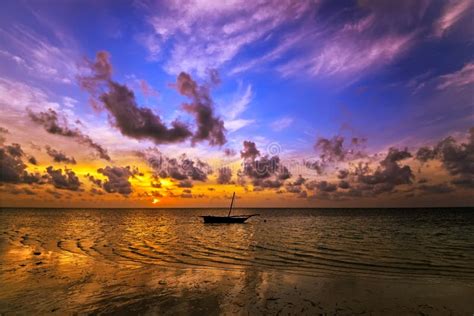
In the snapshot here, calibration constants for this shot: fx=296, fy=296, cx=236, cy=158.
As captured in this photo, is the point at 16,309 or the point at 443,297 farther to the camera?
the point at 443,297

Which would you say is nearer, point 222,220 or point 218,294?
point 218,294

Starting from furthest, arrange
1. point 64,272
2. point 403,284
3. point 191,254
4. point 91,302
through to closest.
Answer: point 191,254, point 64,272, point 403,284, point 91,302

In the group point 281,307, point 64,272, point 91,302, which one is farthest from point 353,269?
point 64,272

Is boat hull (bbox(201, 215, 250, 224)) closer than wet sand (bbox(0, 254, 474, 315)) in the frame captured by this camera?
No

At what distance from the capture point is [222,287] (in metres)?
15.2

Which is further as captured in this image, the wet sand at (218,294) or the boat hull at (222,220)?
the boat hull at (222,220)

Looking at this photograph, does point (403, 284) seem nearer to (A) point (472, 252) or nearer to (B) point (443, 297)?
(B) point (443, 297)

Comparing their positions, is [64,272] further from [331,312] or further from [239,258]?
[331,312]

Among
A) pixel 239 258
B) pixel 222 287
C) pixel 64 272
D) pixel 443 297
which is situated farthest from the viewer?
pixel 239 258

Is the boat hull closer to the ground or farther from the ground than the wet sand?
farther from the ground

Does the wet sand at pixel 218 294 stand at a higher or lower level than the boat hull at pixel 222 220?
lower

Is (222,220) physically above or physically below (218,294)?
above

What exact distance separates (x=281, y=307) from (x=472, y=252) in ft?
94.2

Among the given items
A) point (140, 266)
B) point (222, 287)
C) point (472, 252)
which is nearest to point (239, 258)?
point (140, 266)
